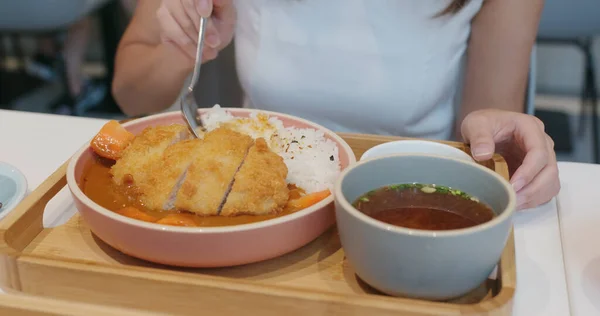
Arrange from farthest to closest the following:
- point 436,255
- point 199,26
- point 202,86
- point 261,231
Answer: point 202,86, point 199,26, point 261,231, point 436,255

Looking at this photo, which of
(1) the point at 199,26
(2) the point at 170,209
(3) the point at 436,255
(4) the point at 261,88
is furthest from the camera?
(4) the point at 261,88

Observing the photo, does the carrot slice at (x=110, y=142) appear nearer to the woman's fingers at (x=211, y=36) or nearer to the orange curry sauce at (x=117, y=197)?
the orange curry sauce at (x=117, y=197)

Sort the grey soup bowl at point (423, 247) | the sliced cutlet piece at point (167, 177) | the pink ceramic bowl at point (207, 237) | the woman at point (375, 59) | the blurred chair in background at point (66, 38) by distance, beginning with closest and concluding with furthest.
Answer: the grey soup bowl at point (423, 247) < the pink ceramic bowl at point (207, 237) < the sliced cutlet piece at point (167, 177) < the woman at point (375, 59) < the blurred chair in background at point (66, 38)

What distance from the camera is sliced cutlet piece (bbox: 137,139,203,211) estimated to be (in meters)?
0.95

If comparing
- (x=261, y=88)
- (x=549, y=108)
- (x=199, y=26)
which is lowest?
(x=549, y=108)

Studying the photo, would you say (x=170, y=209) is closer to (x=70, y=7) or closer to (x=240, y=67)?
(x=240, y=67)

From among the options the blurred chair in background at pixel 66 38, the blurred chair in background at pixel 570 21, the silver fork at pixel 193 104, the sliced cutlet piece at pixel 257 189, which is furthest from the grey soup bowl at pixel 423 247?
the blurred chair in background at pixel 66 38

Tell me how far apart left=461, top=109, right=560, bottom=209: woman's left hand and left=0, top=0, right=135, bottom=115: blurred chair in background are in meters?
2.45

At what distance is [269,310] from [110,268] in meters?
0.22

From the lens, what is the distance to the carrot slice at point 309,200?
970mm

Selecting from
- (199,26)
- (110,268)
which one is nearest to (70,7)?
(199,26)

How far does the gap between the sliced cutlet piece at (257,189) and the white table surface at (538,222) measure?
1.14 ft

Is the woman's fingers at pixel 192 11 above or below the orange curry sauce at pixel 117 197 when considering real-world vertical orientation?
above

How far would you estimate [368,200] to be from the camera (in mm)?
871
